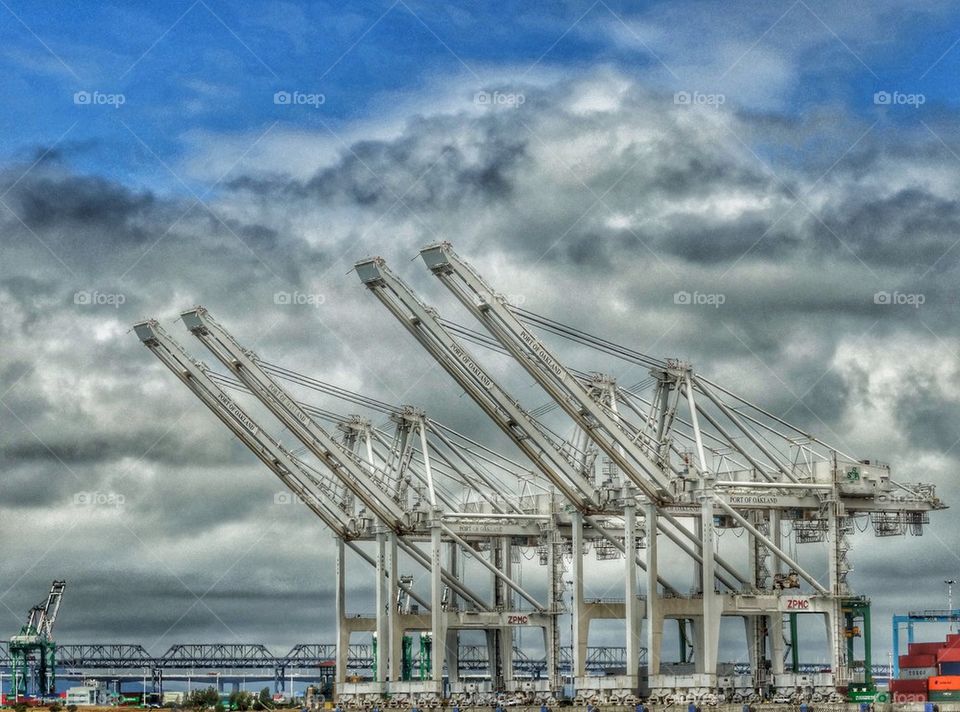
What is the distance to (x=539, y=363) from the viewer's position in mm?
72500

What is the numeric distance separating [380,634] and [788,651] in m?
23.4

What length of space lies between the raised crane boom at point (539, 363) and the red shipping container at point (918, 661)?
1424 centimetres

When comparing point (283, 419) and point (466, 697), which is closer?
point (283, 419)

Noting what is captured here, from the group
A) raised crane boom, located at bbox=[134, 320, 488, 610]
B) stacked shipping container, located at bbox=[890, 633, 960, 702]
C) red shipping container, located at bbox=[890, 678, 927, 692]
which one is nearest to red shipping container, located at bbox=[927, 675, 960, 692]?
stacked shipping container, located at bbox=[890, 633, 960, 702]

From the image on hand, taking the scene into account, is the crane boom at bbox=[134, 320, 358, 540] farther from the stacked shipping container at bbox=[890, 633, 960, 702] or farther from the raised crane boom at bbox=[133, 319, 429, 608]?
the stacked shipping container at bbox=[890, 633, 960, 702]

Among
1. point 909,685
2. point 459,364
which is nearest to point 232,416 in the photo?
point 459,364

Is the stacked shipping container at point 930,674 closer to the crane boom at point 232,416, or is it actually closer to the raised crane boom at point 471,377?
the raised crane boom at point 471,377

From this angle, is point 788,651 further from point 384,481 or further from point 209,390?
point 209,390

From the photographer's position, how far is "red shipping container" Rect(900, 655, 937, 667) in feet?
244

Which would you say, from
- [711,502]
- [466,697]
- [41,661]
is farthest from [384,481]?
[41,661]

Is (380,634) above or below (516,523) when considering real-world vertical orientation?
below

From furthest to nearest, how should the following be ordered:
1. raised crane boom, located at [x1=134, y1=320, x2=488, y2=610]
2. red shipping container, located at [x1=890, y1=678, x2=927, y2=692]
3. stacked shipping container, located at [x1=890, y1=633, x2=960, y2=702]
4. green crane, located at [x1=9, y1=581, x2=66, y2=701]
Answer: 1. green crane, located at [x1=9, y1=581, x2=66, y2=701]
2. raised crane boom, located at [x1=134, y1=320, x2=488, y2=610]
3. red shipping container, located at [x1=890, y1=678, x2=927, y2=692]
4. stacked shipping container, located at [x1=890, y1=633, x2=960, y2=702]

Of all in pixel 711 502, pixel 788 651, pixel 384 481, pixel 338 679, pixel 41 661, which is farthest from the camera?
pixel 41 661

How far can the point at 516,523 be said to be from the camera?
296 ft
